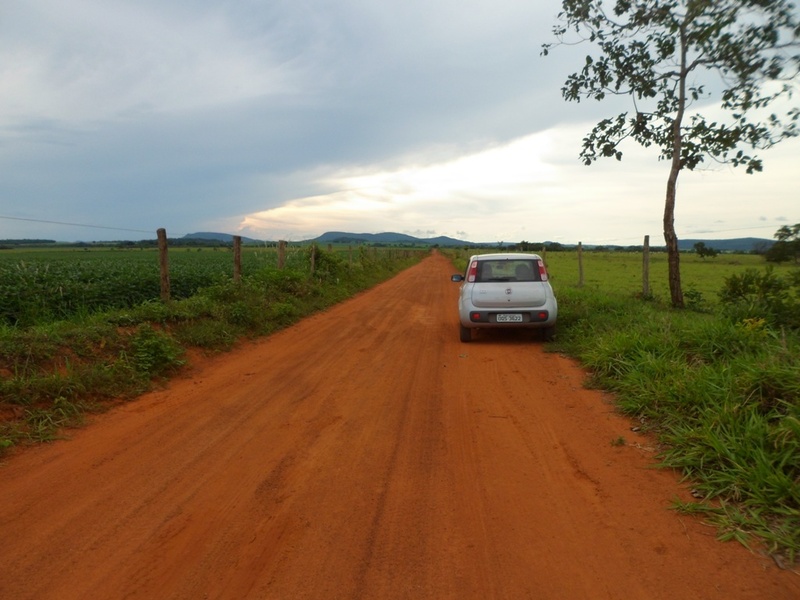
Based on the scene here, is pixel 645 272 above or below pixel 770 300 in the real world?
above

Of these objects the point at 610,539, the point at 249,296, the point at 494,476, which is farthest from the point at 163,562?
the point at 249,296

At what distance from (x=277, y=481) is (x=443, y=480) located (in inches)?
47.8

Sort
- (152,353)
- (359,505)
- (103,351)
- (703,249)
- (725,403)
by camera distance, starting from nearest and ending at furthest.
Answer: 1. (359,505)
2. (725,403)
3. (103,351)
4. (152,353)
5. (703,249)

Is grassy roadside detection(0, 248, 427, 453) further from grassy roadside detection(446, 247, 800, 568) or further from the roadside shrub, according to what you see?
the roadside shrub

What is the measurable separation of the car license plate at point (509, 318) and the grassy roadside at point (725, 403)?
32.5 inches

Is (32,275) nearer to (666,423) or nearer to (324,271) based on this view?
(666,423)

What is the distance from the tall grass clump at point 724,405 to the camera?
3.26m

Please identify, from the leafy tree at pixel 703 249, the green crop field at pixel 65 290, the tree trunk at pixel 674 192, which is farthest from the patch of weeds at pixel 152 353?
the leafy tree at pixel 703 249

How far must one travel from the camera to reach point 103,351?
6.56 m

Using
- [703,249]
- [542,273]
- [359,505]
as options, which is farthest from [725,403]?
[703,249]

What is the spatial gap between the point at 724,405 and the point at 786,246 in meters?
4.17

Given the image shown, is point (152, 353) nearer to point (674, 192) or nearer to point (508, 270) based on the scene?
point (508, 270)

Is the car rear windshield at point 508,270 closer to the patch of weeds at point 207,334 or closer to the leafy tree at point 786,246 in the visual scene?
the leafy tree at point 786,246

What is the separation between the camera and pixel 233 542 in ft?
9.92
